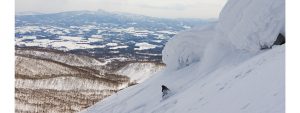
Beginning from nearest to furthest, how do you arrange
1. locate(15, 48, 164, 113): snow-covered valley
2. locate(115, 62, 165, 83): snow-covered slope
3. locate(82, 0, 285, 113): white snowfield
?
locate(82, 0, 285, 113): white snowfield, locate(15, 48, 164, 113): snow-covered valley, locate(115, 62, 165, 83): snow-covered slope

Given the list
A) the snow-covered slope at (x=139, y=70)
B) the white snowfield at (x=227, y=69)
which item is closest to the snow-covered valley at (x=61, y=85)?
the snow-covered slope at (x=139, y=70)

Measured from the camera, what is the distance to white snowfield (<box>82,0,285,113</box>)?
1162 cm

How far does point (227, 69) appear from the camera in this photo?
1798 cm

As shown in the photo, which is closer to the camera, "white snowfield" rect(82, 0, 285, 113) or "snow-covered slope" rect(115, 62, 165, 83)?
"white snowfield" rect(82, 0, 285, 113)

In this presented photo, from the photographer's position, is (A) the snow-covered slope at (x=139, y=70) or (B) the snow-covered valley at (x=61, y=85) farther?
(A) the snow-covered slope at (x=139, y=70)

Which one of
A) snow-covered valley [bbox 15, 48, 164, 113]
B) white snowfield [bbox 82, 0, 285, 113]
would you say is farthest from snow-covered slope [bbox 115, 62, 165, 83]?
white snowfield [bbox 82, 0, 285, 113]

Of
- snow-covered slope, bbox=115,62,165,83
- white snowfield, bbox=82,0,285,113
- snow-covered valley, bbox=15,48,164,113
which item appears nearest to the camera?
white snowfield, bbox=82,0,285,113

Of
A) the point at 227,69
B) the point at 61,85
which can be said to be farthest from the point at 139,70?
the point at 227,69

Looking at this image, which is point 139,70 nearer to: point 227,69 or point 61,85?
point 61,85

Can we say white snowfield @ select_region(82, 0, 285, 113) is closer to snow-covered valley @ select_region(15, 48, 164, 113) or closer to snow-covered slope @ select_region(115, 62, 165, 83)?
snow-covered valley @ select_region(15, 48, 164, 113)

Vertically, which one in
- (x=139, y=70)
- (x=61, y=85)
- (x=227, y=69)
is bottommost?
(x=61, y=85)

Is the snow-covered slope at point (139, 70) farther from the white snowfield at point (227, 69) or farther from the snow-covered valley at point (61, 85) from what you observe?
the white snowfield at point (227, 69)

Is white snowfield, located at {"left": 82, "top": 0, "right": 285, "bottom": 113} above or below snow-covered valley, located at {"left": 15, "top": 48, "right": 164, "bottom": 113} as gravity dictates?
above

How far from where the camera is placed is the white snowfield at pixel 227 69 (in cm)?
1162
